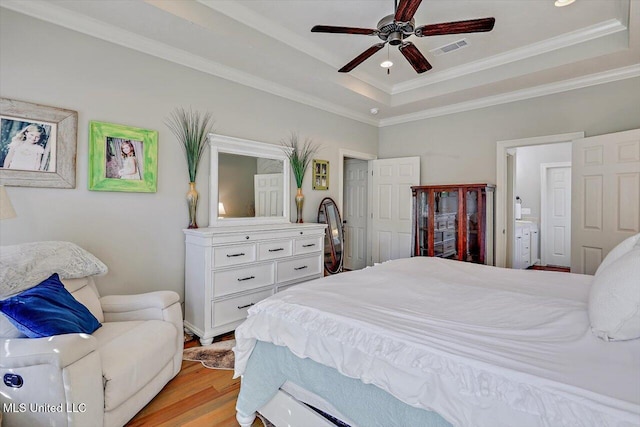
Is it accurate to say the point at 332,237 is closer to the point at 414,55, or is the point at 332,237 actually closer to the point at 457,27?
the point at 414,55

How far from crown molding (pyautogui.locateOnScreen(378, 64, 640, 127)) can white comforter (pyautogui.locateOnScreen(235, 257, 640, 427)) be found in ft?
8.77

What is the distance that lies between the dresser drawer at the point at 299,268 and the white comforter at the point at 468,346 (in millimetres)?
1392

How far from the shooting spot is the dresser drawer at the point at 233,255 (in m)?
2.71

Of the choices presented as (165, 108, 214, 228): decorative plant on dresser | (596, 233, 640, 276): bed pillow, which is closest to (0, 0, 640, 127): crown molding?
(165, 108, 214, 228): decorative plant on dresser

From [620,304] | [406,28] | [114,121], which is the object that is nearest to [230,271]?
[114,121]

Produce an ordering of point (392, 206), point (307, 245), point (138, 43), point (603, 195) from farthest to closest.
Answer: point (392, 206) → point (307, 245) → point (603, 195) → point (138, 43)

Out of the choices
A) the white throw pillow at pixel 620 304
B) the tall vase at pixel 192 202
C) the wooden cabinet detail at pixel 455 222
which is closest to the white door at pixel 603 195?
the wooden cabinet detail at pixel 455 222

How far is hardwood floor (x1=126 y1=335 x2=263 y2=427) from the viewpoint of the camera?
175 cm

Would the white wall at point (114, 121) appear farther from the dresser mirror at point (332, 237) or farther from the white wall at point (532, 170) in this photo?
the white wall at point (532, 170)

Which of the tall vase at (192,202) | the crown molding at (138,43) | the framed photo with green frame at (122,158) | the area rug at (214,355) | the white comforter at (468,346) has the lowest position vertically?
the area rug at (214,355)

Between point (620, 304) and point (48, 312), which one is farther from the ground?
point (620, 304)

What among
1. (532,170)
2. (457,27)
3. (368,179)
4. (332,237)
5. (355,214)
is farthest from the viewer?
(532,170)

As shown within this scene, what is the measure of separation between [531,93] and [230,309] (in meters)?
4.28

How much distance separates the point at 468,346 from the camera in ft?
3.57
